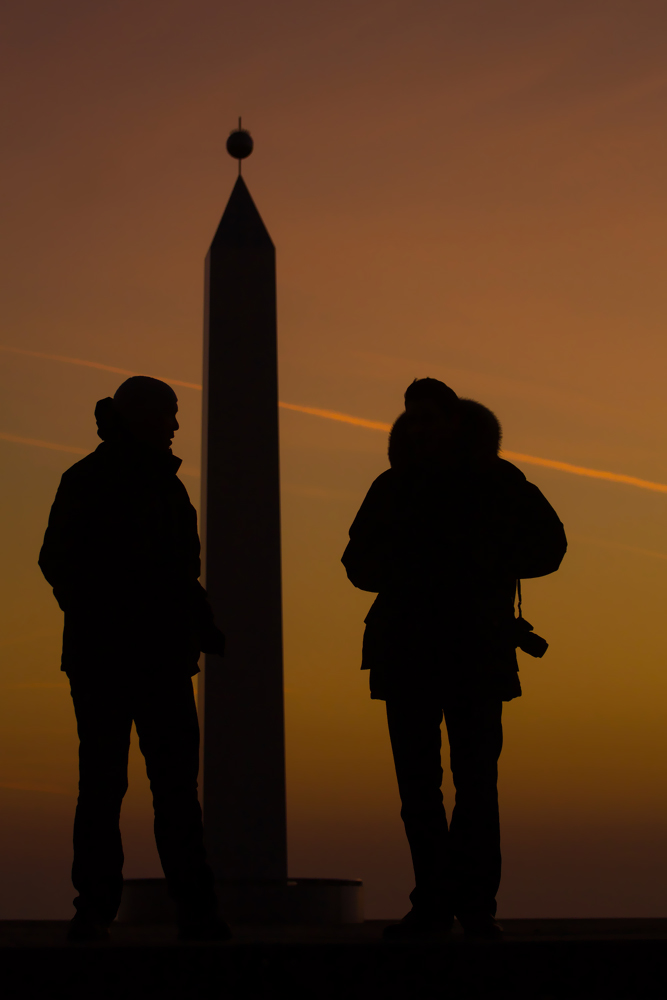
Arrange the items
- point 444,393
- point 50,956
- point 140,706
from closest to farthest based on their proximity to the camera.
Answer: point 50,956
point 140,706
point 444,393

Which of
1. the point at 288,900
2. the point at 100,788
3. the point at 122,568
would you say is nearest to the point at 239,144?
the point at 288,900

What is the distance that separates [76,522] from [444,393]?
1.15 metres

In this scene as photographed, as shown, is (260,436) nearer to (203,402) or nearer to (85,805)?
(203,402)

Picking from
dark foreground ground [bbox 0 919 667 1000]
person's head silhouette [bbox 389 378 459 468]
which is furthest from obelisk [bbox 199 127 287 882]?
dark foreground ground [bbox 0 919 667 1000]

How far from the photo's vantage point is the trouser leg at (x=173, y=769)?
2.69 metres

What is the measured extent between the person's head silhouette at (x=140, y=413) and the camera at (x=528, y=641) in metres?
1.18

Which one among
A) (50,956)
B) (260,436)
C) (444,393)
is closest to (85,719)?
(50,956)

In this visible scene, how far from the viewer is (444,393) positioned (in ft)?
9.78

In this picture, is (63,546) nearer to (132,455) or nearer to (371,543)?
(132,455)

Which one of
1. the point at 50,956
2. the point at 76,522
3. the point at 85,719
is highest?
the point at 76,522

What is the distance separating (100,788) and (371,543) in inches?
41.2

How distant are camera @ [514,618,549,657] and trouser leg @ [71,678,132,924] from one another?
1.15m

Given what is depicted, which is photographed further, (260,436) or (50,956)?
(260,436)

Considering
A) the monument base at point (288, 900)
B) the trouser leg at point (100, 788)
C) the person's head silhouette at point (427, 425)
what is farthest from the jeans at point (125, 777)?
the monument base at point (288, 900)
